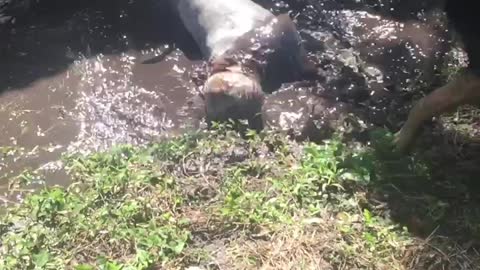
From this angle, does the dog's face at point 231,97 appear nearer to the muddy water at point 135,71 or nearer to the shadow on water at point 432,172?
the muddy water at point 135,71

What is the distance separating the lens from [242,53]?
14.5 ft

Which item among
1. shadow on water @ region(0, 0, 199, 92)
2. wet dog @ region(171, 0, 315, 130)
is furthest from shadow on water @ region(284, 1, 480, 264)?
shadow on water @ region(0, 0, 199, 92)

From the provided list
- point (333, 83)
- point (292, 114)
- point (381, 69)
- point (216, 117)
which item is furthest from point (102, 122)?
point (381, 69)

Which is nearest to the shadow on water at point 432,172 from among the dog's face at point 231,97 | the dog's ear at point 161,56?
the dog's face at point 231,97

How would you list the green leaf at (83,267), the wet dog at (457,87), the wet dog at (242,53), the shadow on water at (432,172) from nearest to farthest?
the green leaf at (83,267) → the shadow on water at (432,172) → the wet dog at (457,87) → the wet dog at (242,53)

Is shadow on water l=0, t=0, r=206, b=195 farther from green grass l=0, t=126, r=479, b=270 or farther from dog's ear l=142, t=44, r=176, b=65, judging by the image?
green grass l=0, t=126, r=479, b=270

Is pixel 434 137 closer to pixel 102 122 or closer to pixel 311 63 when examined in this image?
pixel 311 63

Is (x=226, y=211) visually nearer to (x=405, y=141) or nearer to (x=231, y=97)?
(x=231, y=97)

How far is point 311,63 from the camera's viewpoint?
15.2 feet

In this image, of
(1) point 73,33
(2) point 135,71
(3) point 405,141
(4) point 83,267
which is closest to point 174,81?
(2) point 135,71

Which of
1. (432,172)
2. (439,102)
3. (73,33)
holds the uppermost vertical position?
(439,102)

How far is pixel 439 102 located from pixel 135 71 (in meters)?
1.93

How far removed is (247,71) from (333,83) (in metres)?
0.56

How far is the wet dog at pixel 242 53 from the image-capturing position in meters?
4.12
